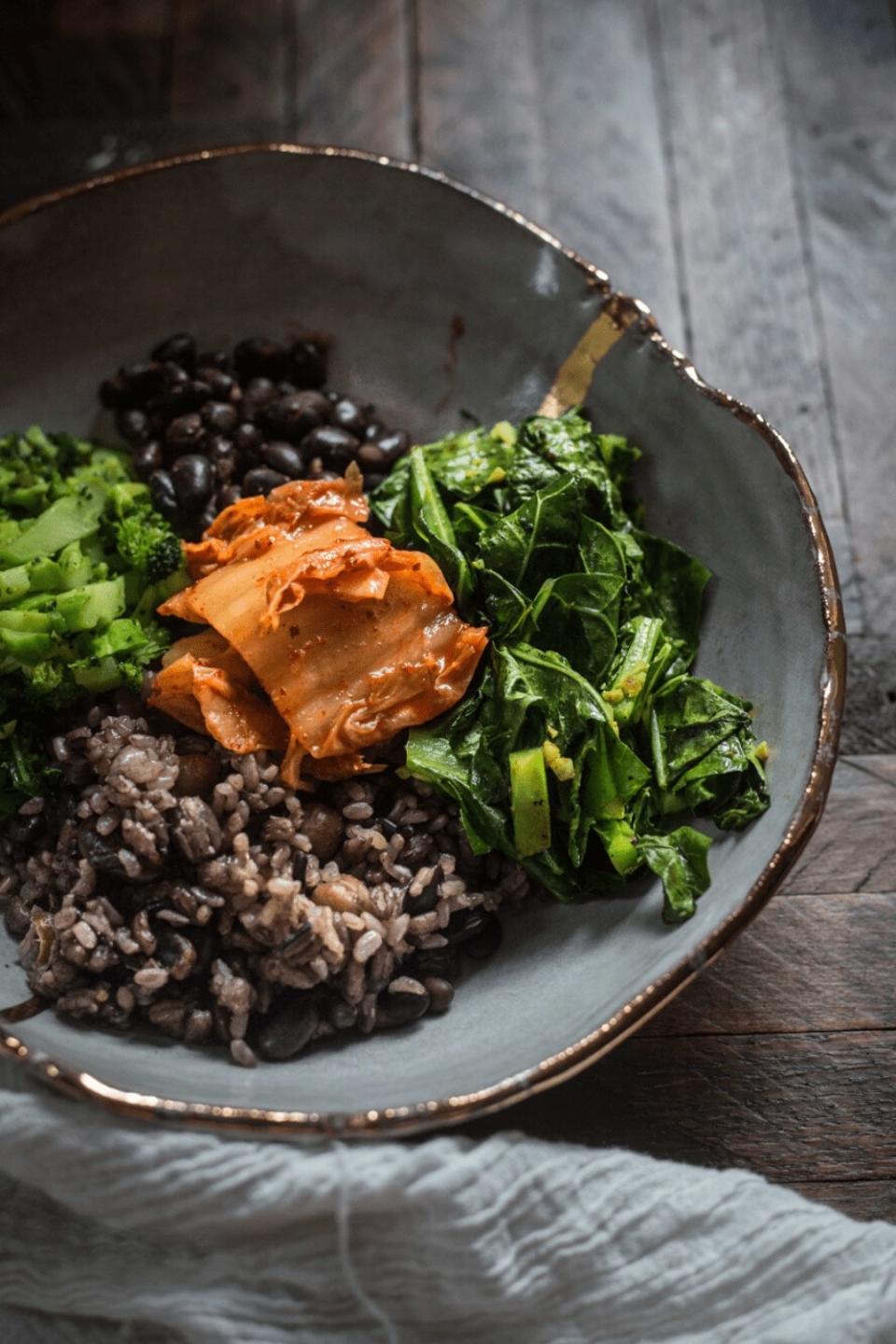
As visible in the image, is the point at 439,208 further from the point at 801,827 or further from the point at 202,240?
the point at 801,827

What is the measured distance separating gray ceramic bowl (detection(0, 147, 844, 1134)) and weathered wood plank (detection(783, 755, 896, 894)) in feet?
2.23

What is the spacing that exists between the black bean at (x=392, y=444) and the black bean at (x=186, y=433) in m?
0.56

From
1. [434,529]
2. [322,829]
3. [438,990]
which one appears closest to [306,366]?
[434,529]

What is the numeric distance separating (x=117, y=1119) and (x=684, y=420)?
2.49 meters

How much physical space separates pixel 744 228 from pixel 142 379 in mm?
2452

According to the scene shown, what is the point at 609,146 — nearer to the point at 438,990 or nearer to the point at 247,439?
the point at 247,439

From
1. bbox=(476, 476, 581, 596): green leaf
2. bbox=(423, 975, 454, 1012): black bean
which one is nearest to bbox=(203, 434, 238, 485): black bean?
bbox=(476, 476, 581, 596): green leaf

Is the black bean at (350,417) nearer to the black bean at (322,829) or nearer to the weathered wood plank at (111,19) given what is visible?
the black bean at (322,829)

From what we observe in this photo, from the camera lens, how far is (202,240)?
427 centimetres

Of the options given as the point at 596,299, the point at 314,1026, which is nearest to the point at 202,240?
the point at 596,299

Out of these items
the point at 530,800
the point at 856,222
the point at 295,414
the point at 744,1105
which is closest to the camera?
the point at 530,800

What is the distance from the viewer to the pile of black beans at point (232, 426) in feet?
12.6

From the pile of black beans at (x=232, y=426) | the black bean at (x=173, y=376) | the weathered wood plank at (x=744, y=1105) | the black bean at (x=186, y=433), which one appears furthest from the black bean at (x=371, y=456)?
the weathered wood plank at (x=744, y=1105)

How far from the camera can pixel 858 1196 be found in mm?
3451
